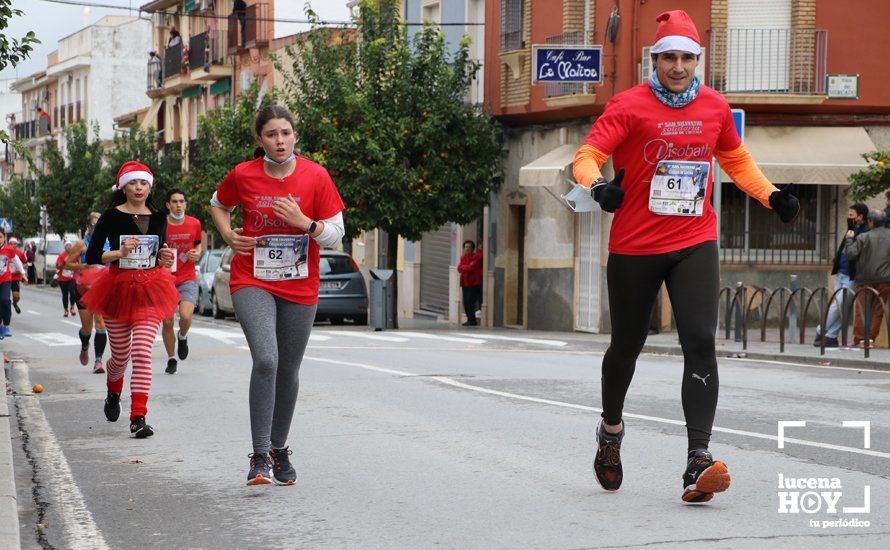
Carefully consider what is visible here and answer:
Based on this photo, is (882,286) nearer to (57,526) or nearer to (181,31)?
(57,526)

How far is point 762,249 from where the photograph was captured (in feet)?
90.5

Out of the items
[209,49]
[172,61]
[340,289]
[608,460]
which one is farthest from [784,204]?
[172,61]

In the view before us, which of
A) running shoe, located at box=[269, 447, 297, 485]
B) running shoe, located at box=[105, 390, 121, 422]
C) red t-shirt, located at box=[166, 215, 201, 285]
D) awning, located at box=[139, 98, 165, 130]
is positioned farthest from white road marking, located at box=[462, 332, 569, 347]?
awning, located at box=[139, 98, 165, 130]

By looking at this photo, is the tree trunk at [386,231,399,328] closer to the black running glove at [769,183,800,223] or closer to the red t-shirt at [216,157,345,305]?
the red t-shirt at [216,157,345,305]

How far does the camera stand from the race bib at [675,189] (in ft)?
22.6

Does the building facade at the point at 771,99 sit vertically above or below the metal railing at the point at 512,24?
below

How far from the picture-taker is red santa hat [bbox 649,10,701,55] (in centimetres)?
687

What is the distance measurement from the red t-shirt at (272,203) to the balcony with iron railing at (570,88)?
2050 centimetres

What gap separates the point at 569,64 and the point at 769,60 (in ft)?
11.3

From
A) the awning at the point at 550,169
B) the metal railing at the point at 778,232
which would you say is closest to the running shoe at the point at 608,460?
the metal railing at the point at 778,232

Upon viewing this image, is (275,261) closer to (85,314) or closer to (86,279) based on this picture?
(85,314)

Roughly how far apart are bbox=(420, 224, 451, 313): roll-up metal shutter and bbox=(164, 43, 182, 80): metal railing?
25978 millimetres

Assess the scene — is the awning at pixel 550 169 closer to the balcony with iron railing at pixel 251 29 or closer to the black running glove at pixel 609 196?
the black running glove at pixel 609 196

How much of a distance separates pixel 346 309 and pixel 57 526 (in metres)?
23.5
